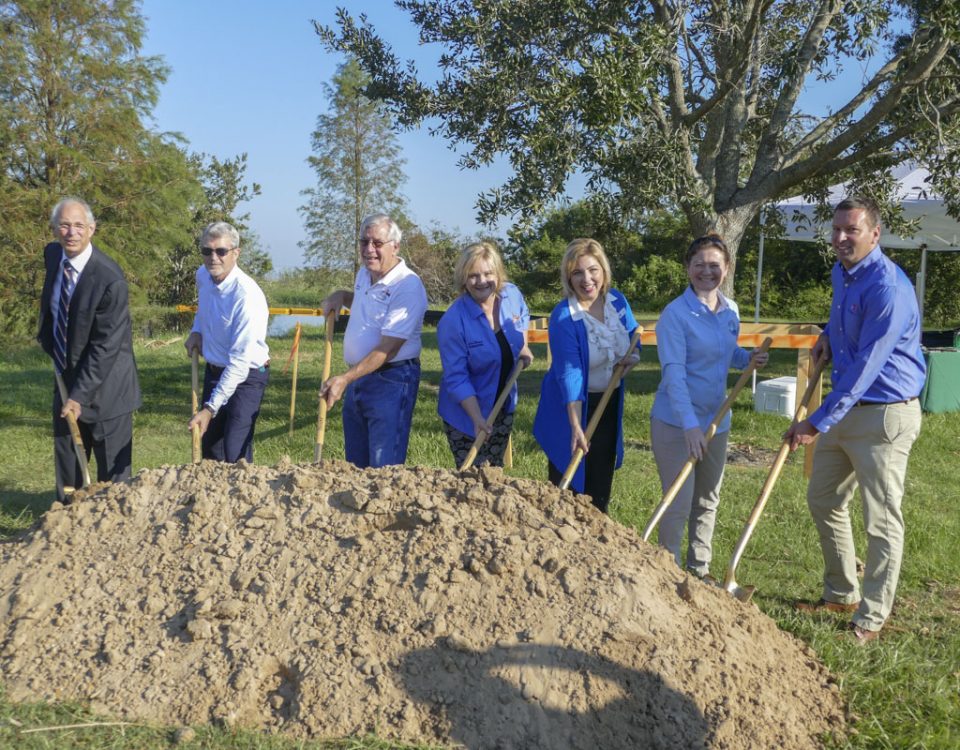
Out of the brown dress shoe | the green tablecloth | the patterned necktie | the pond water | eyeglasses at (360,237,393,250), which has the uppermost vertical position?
eyeglasses at (360,237,393,250)

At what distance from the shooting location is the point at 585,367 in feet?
14.4

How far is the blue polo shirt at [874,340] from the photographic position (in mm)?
3785

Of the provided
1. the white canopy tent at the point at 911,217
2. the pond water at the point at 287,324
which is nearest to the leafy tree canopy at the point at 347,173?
the pond water at the point at 287,324

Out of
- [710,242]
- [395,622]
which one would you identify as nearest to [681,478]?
[710,242]

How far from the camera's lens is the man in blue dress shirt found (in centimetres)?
380

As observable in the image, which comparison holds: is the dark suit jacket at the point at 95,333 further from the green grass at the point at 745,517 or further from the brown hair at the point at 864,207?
the brown hair at the point at 864,207

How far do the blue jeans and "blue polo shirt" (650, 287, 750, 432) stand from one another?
4.25 feet

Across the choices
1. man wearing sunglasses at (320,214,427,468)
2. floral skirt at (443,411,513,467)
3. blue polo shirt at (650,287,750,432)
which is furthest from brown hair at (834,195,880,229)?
man wearing sunglasses at (320,214,427,468)

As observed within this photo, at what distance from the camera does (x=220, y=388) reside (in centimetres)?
475

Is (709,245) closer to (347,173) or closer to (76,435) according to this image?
(76,435)

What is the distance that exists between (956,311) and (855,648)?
73.2 feet

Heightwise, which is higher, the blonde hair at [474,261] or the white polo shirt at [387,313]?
the blonde hair at [474,261]

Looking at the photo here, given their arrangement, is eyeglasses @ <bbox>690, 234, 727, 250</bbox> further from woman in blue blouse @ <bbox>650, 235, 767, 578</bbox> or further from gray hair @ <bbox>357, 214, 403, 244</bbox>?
gray hair @ <bbox>357, 214, 403, 244</bbox>

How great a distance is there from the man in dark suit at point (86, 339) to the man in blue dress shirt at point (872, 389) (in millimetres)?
3518
